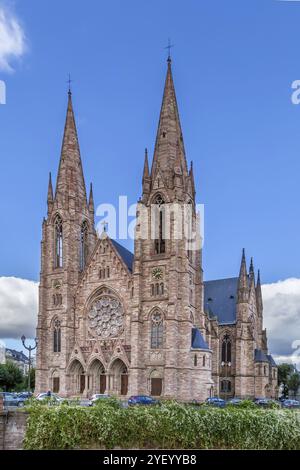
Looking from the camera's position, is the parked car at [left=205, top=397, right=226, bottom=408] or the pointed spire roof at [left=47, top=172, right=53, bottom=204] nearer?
the parked car at [left=205, top=397, right=226, bottom=408]

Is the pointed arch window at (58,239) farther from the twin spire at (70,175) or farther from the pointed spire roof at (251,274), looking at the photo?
the pointed spire roof at (251,274)

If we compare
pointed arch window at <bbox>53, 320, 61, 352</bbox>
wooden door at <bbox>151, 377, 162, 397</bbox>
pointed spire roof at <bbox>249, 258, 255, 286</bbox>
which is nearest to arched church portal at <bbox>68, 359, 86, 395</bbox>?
pointed arch window at <bbox>53, 320, 61, 352</bbox>

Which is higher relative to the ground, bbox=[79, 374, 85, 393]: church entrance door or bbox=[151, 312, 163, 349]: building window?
bbox=[151, 312, 163, 349]: building window

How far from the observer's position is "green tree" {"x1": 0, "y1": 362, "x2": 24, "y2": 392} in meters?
86.1

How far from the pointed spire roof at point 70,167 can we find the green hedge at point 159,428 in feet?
141

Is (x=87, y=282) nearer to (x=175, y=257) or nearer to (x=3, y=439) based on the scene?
(x=175, y=257)

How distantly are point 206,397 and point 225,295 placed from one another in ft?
72.1

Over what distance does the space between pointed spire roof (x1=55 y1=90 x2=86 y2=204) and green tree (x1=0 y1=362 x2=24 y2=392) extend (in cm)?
3487

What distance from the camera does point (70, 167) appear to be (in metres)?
67.0

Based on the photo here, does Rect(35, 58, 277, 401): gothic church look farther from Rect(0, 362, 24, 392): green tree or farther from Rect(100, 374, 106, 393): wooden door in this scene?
Rect(0, 362, 24, 392): green tree

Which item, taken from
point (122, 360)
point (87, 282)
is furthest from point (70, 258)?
point (122, 360)

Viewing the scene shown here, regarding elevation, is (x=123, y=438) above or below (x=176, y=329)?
below

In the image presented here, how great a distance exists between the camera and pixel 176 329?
177 ft
